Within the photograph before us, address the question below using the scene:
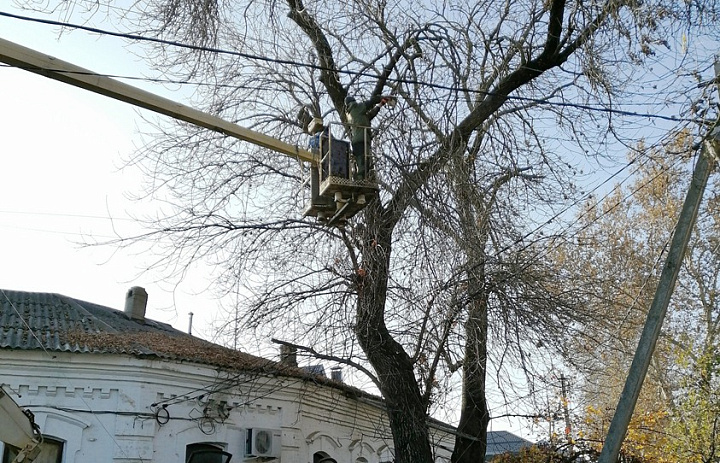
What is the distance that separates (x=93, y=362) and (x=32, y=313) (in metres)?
2.52

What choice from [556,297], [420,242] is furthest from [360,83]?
[556,297]

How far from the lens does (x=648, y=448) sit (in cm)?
2147

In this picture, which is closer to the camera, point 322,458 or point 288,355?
point 288,355

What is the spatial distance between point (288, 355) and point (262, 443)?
3183mm

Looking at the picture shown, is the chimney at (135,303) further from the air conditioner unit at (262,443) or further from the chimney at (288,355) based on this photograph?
the chimney at (288,355)

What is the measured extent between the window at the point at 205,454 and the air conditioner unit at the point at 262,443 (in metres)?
0.47

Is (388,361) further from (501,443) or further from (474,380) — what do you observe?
(501,443)

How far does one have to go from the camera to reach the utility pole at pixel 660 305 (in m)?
9.02

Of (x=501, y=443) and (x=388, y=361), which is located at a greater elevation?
(x=388, y=361)

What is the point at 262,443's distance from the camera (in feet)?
49.7

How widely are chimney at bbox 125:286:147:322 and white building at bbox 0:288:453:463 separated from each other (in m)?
0.70

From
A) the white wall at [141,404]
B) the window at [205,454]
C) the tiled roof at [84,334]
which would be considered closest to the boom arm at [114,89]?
the tiled roof at [84,334]

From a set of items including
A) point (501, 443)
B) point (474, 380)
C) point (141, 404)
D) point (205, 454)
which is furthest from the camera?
point (501, 443)

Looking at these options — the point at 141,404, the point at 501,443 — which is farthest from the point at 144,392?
the point at 501,443
